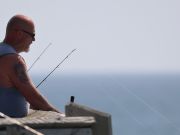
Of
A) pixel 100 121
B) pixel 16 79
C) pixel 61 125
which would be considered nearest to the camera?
pixel 100 121

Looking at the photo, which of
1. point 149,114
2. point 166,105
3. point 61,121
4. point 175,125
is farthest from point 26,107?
point 166,105

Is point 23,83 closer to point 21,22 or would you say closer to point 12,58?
point 12,58

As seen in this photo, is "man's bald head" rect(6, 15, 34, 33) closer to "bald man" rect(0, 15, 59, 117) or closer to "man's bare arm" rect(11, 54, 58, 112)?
"bald man" rect(0, 15, 59, 117)

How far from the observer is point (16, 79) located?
6930 mm

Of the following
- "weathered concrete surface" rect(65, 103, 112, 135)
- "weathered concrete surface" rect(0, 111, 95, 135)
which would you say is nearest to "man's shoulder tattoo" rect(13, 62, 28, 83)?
"weathered concrete surface" rect(65, 103, 112, 135)

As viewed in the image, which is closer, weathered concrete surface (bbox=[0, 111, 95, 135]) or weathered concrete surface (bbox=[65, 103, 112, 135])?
weathered concrete surface (bbox=[65, 103, 112, 135])

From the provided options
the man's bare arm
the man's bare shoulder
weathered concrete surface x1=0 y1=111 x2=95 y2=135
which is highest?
the man's bare shoulder

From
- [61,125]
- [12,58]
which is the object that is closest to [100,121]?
[61,125]

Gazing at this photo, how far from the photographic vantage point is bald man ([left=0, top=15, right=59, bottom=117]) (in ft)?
22.8

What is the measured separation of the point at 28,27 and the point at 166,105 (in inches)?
7229

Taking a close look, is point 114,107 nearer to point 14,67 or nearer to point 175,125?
point 175,125

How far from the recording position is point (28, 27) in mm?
7051

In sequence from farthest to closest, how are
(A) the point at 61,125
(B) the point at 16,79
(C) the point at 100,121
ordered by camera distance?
(B) the point at 16,79 < (A) the point at 61,125 < (C) the point at 100,121

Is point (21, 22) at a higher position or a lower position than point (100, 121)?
higher
